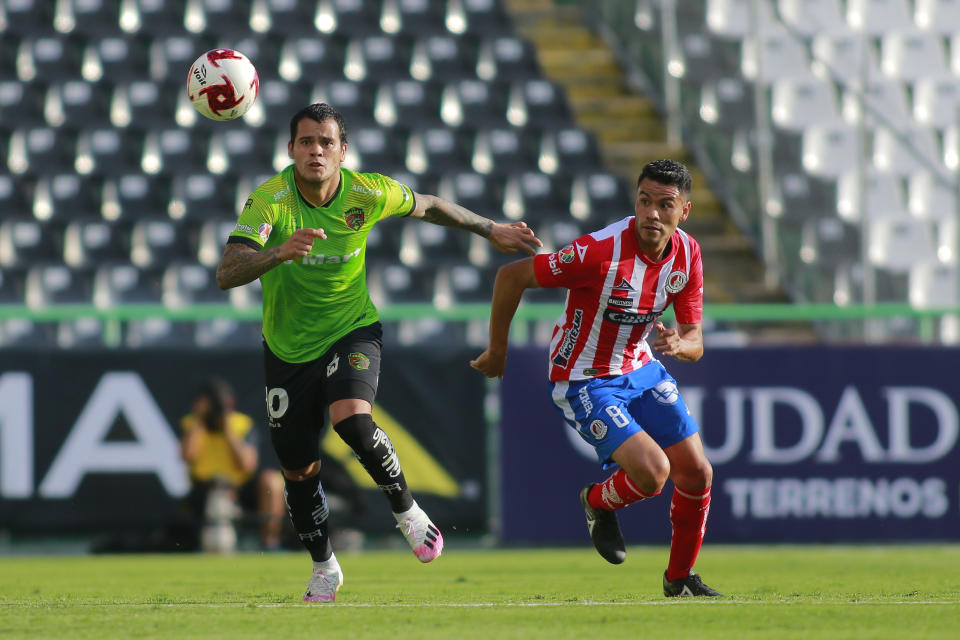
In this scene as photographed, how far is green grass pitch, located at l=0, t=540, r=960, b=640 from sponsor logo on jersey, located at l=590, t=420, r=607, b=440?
0.68 metres

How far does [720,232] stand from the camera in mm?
14836

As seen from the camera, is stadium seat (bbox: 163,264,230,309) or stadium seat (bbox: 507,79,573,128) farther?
stadium seat (bbox: 507,79,573,128)

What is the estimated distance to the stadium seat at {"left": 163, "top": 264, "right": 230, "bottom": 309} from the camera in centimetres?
1316

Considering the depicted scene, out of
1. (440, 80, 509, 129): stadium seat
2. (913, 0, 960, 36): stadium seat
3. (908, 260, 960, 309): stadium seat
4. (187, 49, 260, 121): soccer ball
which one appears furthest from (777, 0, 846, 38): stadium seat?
(187, 49, 260, 121): soccer ball

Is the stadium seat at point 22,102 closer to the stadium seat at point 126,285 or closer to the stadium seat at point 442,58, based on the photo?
the stadium seat at point 126,285

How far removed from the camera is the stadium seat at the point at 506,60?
15968 mm

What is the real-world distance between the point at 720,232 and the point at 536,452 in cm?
527

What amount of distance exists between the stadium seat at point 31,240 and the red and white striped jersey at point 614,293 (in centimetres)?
858

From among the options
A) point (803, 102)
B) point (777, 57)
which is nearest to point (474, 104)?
point (777, 57)

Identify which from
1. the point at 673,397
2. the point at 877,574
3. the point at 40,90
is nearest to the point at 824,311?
the point at 877,574

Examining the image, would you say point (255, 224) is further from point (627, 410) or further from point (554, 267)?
point (627, 410)

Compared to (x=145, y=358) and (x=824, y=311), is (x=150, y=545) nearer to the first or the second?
(x=145, y=358)

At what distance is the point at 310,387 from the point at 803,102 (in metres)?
10.7

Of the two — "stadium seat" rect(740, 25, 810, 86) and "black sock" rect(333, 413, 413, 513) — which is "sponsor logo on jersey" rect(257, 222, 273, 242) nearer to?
"black sock" rect(333, 413, 413, 513)
